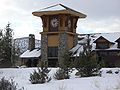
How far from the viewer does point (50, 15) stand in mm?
60031

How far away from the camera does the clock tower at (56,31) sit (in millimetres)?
58438

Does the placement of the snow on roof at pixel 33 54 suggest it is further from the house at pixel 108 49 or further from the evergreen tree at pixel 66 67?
the evergreen tree at pixel 66 67

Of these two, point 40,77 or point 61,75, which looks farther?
point 61,75

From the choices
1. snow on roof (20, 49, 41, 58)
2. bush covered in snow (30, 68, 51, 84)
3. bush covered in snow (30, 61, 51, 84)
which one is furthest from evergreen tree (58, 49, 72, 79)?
snow on roof (20, 49, 41, 58)

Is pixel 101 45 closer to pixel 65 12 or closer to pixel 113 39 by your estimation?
pixel 113 39

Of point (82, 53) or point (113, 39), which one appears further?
point (113, 39)

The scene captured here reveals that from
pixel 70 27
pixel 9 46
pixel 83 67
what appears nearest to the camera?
pixel 83 67

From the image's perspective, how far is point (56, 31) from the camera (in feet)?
196

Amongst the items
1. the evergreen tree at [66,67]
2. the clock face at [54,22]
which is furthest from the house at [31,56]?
the evergreen tree at [66,67]

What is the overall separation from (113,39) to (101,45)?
2593 millimetres

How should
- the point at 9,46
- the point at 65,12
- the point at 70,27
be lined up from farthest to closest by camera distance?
the point at 70,27, the point at 65,12, the point at 9,46

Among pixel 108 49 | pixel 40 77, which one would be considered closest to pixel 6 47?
pixel 108 49

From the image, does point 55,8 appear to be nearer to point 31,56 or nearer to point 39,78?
point 31,56

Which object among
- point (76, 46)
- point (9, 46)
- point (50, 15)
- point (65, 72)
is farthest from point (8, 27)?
point (65, 72)
